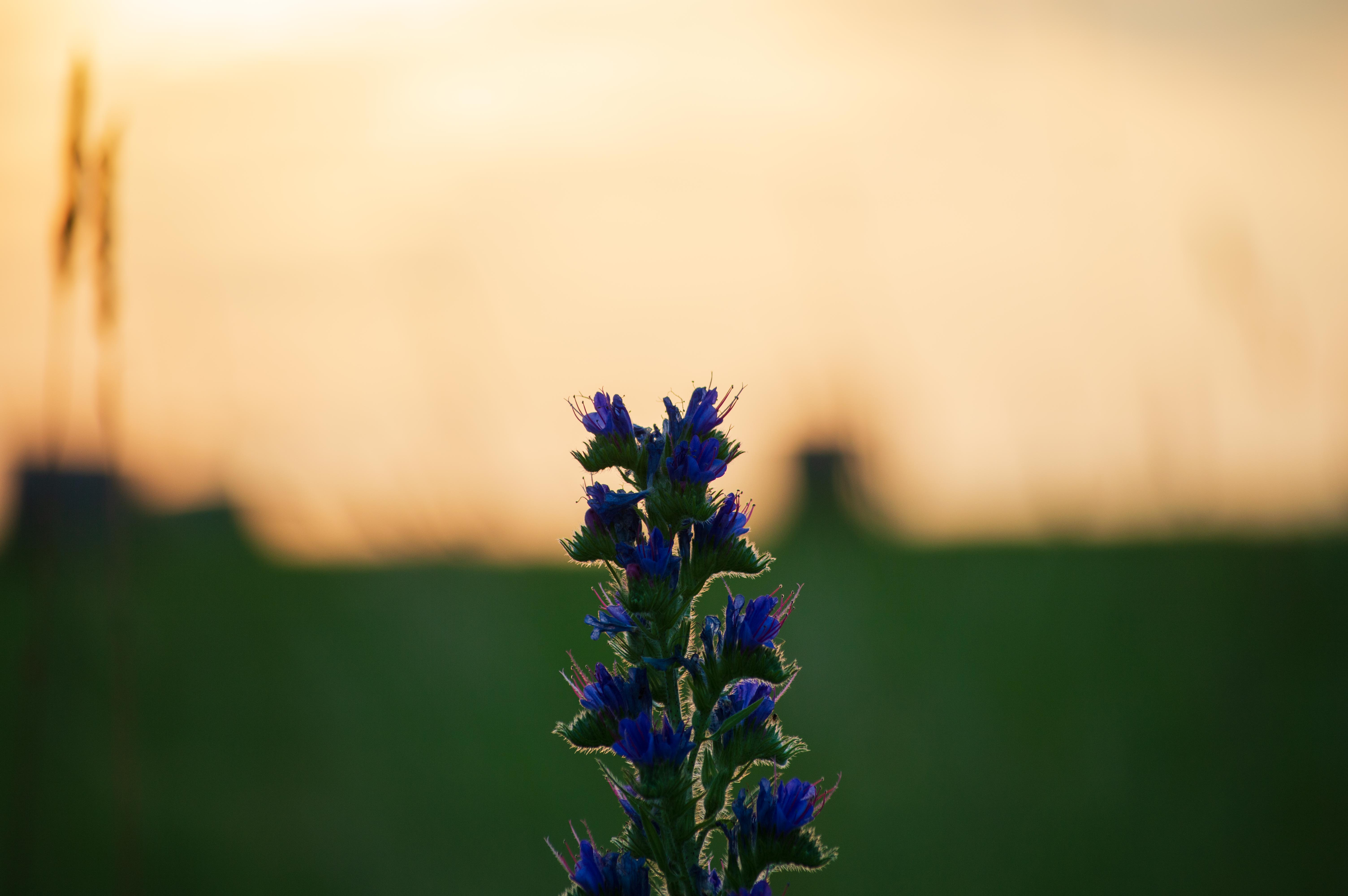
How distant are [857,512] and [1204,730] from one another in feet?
8.28

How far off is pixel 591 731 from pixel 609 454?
55cm

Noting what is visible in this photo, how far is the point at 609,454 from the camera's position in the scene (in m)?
1.60

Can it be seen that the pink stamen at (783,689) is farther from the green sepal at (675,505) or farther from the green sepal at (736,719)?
the green sepal at (675,505)

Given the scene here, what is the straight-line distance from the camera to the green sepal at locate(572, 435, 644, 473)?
1.60 metres

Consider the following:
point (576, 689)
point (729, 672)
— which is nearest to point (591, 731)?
point (576, 689)

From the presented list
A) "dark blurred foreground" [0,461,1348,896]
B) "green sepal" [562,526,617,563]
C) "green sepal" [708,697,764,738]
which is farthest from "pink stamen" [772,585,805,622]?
"dark blurred foreground" [0,461,1348,896]

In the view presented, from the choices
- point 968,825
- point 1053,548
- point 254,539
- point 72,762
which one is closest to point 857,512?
point 1053,548

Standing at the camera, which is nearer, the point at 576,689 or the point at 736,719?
the point at 736,719

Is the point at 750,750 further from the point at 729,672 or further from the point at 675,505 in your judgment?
the point at 675,505

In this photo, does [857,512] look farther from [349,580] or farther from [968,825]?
[349,580]

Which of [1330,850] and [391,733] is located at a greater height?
[391,733]

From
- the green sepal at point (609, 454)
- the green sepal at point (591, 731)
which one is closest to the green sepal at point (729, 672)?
the green sepal at point (591, 731)

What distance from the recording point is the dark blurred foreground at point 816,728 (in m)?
4.44

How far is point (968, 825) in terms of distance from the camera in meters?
4.86
